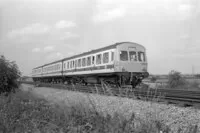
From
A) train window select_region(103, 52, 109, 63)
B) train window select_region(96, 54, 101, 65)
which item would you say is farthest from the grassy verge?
train window select_region(96, 54, 101, 65)

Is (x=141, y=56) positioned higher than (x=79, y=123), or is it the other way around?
(x=141, y=56)

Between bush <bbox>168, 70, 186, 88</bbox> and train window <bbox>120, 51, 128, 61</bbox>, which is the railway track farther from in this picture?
bush <bbox>168, 70, 186, 88</bbox>

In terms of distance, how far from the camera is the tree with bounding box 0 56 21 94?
37.0 feet

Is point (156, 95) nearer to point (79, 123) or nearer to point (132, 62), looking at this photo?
point (79, 123)

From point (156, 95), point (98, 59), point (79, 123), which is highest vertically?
point (98, 59)

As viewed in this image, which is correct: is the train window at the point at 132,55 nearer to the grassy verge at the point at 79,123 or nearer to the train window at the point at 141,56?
the train window at the point at 141,56

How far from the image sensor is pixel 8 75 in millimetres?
11414

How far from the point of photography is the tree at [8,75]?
11266 millimetres

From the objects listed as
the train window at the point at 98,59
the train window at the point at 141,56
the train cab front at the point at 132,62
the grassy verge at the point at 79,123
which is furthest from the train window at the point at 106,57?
the grassy verge at the point at 79,123

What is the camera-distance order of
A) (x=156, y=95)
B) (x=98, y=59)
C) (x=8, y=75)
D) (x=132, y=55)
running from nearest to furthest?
(x=156, y=95)
(x=8, y=75)
(x=132, y=55)
(x=98, y=59)

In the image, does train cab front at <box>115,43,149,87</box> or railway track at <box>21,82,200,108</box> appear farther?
train cab front at <box>115,43,149,87</box>

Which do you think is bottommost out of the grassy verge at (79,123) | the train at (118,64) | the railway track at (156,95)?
the grassy verge at (79,123)

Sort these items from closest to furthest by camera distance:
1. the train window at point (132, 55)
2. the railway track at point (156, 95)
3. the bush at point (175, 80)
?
the railway track at point (156, 95)
the train window at point (132, 55)
the bush at point (175, 80)

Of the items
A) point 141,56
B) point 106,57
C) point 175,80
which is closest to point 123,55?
point 106,57
